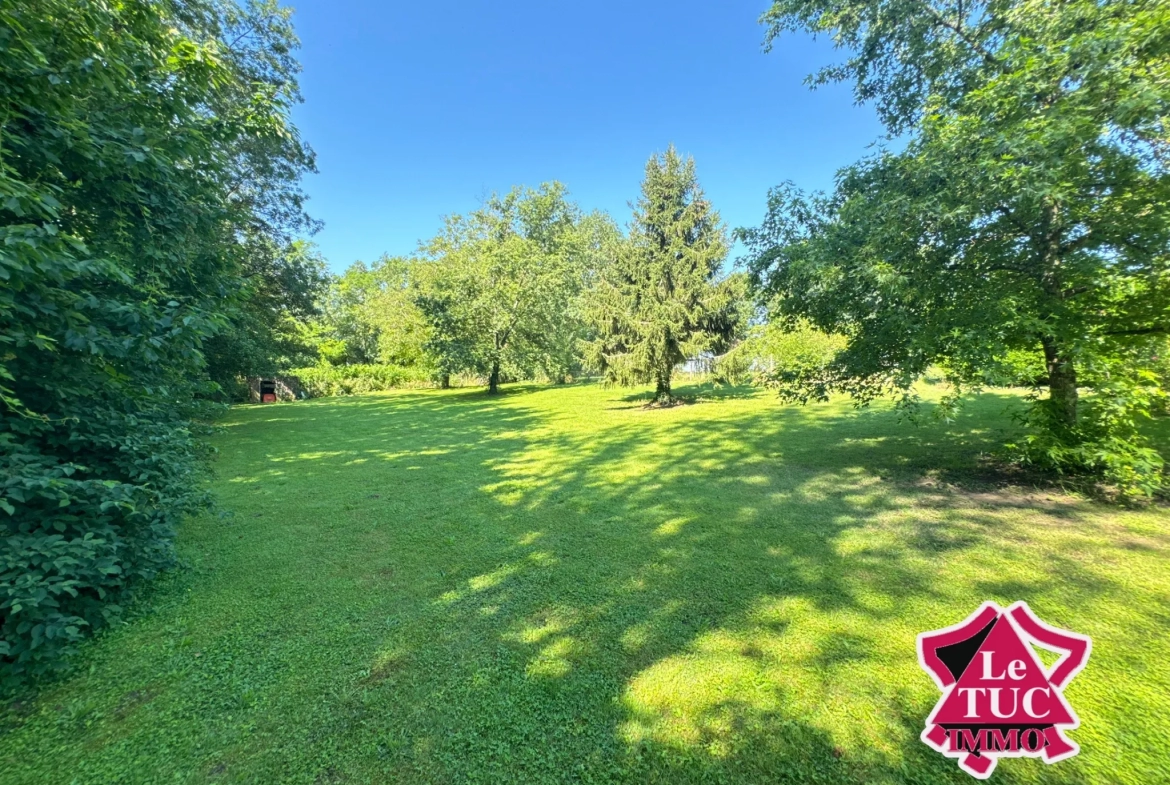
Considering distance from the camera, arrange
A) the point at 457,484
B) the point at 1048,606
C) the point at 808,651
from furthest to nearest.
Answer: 1. the point at 457,484
2. the point at 1048,606
3. the point at 808,651

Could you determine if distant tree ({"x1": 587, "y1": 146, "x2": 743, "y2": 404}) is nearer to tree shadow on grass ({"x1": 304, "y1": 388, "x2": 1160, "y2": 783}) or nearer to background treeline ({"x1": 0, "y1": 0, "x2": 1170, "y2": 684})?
background treeline ({"x1": 0, "y1": 0, "x2": 1170, "y2": 684})

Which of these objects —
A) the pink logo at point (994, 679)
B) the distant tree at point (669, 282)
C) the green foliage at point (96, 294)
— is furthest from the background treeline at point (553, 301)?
the green foliage at point (96, 294)

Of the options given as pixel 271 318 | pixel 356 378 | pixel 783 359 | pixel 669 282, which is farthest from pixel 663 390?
pixel 356 378

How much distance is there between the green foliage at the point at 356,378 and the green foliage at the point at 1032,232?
24.9m

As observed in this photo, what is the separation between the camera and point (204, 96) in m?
2.95

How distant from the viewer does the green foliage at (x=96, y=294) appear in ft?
6.40

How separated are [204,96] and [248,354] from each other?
312 inches

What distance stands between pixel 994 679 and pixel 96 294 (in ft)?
14.0

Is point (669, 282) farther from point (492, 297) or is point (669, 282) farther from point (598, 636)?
point (598, 636)

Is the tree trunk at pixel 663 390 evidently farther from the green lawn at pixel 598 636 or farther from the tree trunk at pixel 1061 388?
the tree trunk at pixel 1061 388

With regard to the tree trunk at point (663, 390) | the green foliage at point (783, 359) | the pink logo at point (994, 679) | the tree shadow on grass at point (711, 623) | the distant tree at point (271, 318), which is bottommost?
the tree shadow on grass at point (711, 623)

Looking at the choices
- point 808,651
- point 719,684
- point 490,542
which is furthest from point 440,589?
point 808,651

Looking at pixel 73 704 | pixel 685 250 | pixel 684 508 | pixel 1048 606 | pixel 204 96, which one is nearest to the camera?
pixel 73 704

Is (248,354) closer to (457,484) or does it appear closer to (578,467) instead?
(457,484)
